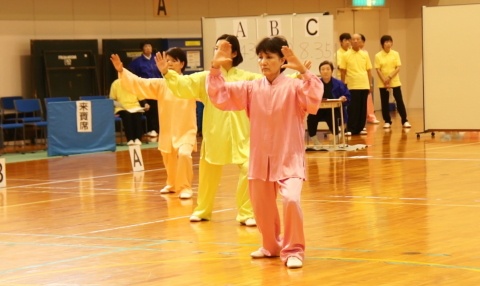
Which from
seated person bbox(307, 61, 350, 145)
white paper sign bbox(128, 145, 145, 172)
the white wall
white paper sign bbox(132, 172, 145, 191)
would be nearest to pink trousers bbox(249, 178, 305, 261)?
white paper sign bbox(132, 172, 145, 191)

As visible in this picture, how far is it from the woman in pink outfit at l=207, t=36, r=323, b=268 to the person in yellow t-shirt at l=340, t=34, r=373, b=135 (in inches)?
457

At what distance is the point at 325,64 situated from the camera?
589 inches

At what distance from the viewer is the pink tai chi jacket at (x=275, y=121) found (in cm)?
601

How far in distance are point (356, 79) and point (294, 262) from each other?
485 inches

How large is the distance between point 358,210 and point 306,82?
2.73 m

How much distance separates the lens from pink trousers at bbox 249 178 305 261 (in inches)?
232

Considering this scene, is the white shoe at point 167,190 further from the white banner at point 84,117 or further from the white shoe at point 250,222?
the white banner at point 84,117

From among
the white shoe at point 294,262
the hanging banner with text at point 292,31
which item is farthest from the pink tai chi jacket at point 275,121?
the hanging banner with text at point 292,31

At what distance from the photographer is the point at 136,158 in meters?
12.6

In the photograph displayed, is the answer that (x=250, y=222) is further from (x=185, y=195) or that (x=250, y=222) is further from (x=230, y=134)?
(x=185, y=195)

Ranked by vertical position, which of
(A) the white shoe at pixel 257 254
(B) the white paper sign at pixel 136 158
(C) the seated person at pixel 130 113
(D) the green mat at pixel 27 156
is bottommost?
(D) the green mat at pixel 27 156

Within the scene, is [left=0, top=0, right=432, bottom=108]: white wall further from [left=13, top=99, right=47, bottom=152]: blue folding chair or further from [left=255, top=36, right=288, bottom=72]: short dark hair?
[left=255, top=36, right=288, bottom=72]: short dark hair

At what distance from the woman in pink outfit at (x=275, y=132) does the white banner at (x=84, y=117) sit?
10.0 meters

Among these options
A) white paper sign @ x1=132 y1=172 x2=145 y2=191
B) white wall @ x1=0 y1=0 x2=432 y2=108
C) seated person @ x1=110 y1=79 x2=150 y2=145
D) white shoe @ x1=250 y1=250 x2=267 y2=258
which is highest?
white wall @ x1=0 y1=0 x2=432 y2=108
